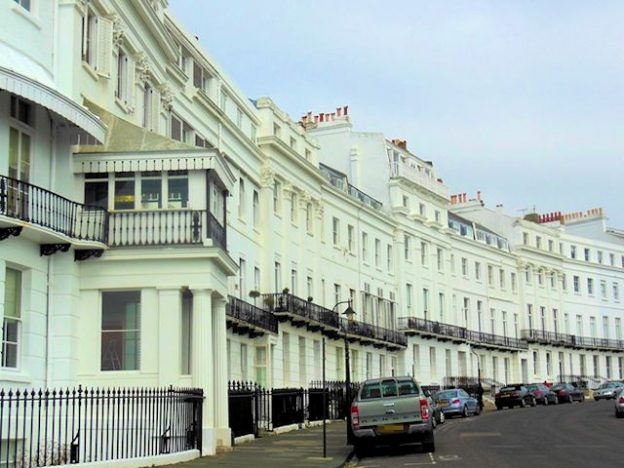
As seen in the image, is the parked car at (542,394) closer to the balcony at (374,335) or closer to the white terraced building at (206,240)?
the white terraced building at (206,240)

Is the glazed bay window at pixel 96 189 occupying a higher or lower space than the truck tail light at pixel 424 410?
higher

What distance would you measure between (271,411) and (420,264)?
1182 inches

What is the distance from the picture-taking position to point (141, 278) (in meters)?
20.9

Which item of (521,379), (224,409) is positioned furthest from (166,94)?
(521,379)

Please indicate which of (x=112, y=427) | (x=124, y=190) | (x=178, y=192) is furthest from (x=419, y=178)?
(x=112, y=427)

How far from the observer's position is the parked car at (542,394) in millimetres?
55156

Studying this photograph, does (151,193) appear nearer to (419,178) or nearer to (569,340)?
(419,178)

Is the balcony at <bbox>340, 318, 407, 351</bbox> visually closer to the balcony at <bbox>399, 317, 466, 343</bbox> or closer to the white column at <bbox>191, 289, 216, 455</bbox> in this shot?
the balcony at <bbox>399, 317, 466, 343</bbox>

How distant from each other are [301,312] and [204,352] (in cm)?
2031

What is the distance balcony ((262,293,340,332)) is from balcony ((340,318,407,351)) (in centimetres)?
147

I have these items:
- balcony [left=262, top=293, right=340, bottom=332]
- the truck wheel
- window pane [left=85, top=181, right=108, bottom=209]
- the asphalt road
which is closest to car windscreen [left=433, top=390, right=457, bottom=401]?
balcony [left=262, top=293, right=340, bottom=332]

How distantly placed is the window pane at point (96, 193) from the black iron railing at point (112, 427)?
4212 millimetres

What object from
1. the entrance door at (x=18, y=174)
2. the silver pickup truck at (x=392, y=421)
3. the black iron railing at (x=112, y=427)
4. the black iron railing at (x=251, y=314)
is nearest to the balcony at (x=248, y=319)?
the black iron railing at (x=251, y=314)

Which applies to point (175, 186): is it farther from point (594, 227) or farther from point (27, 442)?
point (594, 227)
